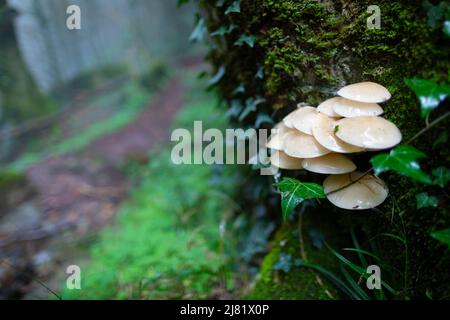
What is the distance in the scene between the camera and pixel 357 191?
61.7 inches

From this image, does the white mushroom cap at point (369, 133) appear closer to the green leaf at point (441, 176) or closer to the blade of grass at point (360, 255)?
the green leaf at point (441, 176)

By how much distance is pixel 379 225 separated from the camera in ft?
5.89

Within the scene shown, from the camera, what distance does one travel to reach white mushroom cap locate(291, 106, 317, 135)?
5.19ft

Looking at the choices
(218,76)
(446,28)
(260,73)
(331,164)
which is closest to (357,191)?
(331,164)

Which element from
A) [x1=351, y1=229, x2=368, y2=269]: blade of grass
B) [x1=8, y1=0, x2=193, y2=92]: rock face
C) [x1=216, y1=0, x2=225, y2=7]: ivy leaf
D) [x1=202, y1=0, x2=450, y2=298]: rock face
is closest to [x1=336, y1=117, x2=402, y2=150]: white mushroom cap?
[x1=202, y1=0, x2=450, y2=298]: rock face

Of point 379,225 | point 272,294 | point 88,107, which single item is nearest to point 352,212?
point 379,225

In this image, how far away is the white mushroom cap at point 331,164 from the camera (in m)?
1.55

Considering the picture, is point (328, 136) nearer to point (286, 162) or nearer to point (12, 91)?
point (286, 162)

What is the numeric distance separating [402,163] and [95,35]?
63.8ft

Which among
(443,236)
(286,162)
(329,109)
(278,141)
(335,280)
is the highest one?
(329,109)

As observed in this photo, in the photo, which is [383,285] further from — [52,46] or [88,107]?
[52,46]

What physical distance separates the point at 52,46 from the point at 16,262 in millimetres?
14220

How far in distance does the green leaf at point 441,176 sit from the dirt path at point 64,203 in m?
3.07

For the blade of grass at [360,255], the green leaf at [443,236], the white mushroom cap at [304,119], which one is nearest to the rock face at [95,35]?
the white mushroom cap at [304,119]
